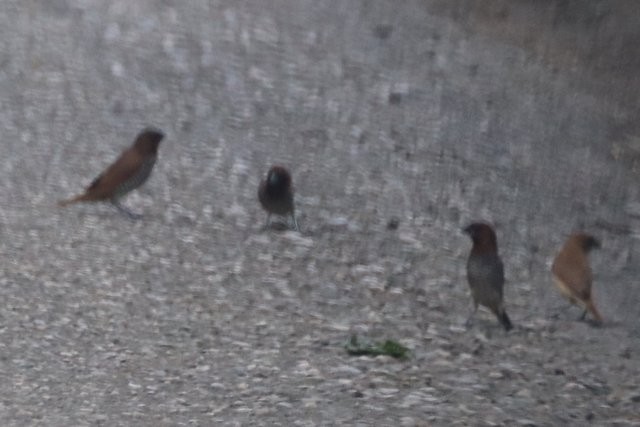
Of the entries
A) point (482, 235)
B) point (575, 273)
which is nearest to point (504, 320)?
point (482, 235)

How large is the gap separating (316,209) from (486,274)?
2895 mm

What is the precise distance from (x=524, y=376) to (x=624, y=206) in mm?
5461

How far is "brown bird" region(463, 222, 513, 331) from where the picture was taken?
910 centimetres

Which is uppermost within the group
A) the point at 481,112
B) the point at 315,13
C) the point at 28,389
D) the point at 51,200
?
the point at 315,13

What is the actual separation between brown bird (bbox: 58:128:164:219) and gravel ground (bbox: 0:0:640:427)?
0.18 m

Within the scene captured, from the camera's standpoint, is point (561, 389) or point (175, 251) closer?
point (561, 389)

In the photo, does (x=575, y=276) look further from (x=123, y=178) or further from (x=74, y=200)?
(x=74, y=200)

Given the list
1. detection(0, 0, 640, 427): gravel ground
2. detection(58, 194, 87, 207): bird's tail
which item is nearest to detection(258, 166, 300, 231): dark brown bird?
detection(0, 0, 640, 427): gravel ground

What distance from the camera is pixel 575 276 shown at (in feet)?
31.2

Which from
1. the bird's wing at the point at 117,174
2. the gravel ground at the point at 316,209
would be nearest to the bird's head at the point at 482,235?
the gravel ground at the point at 316,209

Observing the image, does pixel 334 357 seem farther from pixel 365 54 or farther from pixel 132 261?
pixel 365 54

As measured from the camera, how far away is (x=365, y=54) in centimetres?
1625

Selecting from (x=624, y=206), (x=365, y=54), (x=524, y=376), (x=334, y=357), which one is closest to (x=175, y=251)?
(x=334, y=357)

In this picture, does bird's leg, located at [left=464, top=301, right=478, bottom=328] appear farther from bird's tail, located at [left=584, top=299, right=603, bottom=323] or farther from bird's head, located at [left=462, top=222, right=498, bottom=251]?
bird's tail, located at [left=584, top=299, right=603, bottom=323]
